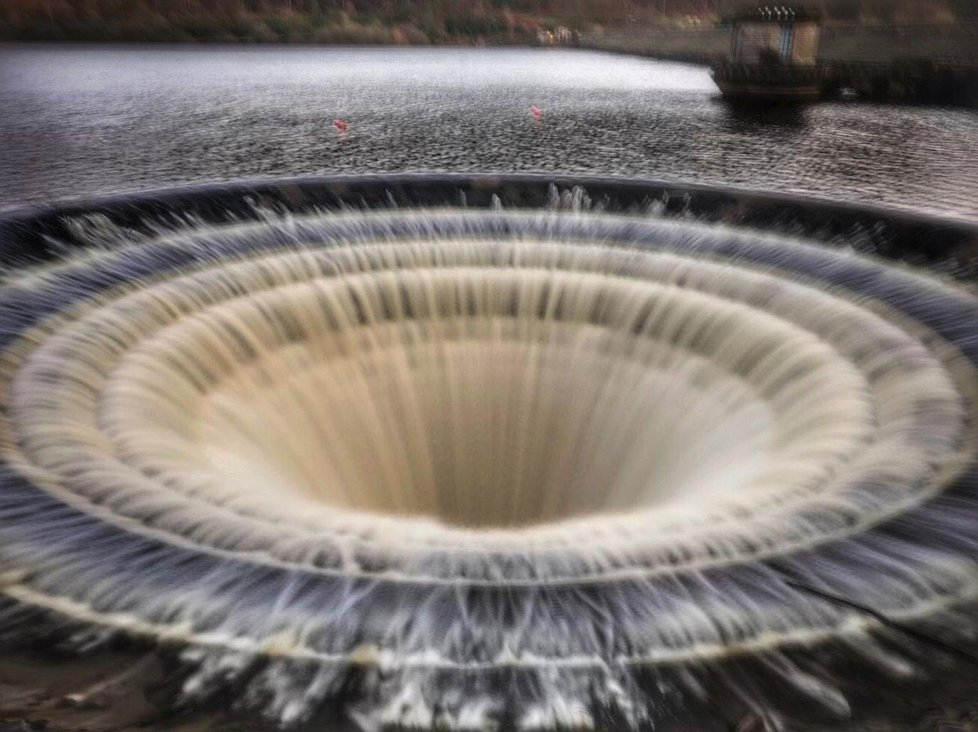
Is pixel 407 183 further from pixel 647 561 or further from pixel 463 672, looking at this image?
pixel 463 672

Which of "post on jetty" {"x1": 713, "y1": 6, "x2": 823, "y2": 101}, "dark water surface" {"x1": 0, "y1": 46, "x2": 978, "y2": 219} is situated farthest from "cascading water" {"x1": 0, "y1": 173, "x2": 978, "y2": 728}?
"post on jetty" {"x1": 713, "y1": 6, "x2": 823, "y2": 101}

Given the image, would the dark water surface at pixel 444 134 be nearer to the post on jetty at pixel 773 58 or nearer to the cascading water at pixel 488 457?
the post on jetty at pixel 773 58

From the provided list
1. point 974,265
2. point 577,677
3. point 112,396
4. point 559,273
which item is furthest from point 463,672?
point 974,265

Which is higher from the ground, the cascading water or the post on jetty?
the cascading water

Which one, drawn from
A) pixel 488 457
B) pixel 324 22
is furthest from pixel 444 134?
pixel 324 22

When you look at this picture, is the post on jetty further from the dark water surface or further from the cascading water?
the cascading water

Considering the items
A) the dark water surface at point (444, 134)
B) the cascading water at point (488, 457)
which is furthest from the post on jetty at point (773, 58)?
the cascading water at point (488, 457)
